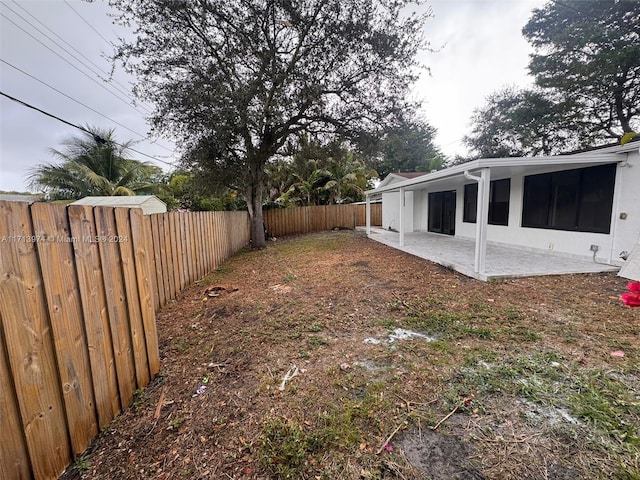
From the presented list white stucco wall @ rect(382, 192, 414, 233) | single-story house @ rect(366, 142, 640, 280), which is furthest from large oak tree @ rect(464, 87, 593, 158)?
single-story house @ rect(366, 142, 640, 280)

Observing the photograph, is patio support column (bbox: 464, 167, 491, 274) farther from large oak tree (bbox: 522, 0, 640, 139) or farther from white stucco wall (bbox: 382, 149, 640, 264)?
large oak tree (bbox: 522, 0, 640, 139)

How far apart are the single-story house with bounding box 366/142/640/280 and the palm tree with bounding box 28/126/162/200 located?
14116 mm

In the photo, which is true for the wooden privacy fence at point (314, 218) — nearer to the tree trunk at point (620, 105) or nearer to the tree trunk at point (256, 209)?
the tree trunk at point (256, 209)

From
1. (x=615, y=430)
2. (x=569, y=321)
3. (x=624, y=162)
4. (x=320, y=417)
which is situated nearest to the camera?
(x=615, y=430)

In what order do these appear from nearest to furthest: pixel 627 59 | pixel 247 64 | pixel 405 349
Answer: pixel 405 349 → pixel 247 64 → pixel 627 59

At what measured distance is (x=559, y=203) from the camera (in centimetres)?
663

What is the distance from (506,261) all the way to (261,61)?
8.23 metres

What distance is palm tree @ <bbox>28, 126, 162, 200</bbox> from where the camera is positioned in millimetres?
12562

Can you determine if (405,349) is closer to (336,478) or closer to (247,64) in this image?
(336,478)

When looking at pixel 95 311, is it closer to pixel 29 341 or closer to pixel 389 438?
pixel 29 341

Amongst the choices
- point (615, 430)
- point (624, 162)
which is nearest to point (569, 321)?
point (615, 430)

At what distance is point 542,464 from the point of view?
60.4 inches

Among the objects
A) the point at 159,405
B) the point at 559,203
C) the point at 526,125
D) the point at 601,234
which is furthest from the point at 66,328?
the point at 526,125

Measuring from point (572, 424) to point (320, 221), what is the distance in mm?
15705
